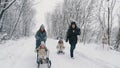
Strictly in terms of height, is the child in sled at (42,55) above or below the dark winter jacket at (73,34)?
below

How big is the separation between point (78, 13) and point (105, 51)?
29.0 metres

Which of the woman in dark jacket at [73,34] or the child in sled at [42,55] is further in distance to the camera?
the woman in dark jacket at [73,34]

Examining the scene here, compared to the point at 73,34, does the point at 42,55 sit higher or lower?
lower

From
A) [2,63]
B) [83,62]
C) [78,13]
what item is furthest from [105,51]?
[78,13]

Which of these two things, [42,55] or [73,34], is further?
[73,34]

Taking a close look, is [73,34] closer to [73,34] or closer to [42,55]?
[73,34]

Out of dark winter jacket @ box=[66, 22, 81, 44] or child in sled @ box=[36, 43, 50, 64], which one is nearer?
child in sled @ box=[36, 43, 50, 64]

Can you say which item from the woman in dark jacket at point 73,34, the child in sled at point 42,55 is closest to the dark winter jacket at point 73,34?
the woman in dark jacket at point 73,34

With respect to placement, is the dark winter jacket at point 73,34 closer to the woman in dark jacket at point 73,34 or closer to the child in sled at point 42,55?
the woman in dark jacket at point 73,34

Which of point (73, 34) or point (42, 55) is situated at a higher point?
point (73, 34)

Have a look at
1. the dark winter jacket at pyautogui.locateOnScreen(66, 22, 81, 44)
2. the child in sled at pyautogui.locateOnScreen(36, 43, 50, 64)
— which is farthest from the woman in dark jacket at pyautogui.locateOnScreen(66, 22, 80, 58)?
the child in sled at pyautogui.locateOnScreen(36, 43, 50, 64)

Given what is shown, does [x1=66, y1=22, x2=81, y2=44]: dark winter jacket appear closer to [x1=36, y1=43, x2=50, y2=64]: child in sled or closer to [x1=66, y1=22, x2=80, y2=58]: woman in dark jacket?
[x1=66, y1=22, x2=80, y2=58]: woman in dark jacket

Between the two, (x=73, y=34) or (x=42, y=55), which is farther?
(x=73, y=34)

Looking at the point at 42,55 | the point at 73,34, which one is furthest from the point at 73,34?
the point at 42,55
